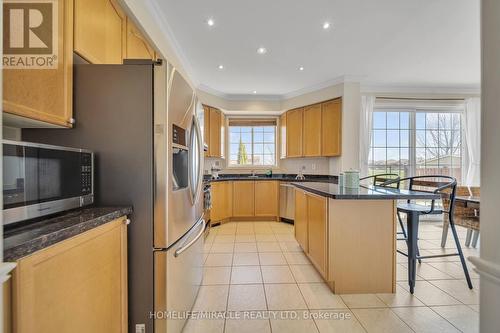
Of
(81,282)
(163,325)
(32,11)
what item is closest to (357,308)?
(163,325)

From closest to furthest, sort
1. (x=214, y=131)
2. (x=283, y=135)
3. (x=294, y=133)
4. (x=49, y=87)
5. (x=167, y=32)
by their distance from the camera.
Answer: (x=49, y=87)
(x=167, y=32)
(x=214, y=131)
(x=294, y=133)
(x=283, y=135)

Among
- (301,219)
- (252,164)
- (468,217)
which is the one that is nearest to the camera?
(468,217)

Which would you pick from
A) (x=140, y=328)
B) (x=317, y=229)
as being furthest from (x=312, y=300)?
(x=140, y=328)

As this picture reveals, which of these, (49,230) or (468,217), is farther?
(468,217)

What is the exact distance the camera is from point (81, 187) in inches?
44.0

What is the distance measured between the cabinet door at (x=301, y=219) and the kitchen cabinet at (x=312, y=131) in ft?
5.29

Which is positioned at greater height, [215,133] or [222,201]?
[215,133]

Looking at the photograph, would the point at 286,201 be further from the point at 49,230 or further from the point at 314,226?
the point at 49,230

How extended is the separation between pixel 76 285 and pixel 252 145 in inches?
180

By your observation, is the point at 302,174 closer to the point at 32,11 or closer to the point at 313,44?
the point at 313,44

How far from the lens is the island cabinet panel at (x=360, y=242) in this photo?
1.97 m

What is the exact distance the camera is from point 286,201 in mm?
4574

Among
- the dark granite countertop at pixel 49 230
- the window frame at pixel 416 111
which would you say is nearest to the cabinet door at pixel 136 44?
the dark granite countertop at pixel 49 230

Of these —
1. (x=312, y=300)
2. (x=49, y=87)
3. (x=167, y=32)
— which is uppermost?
(x=167, y=32)
